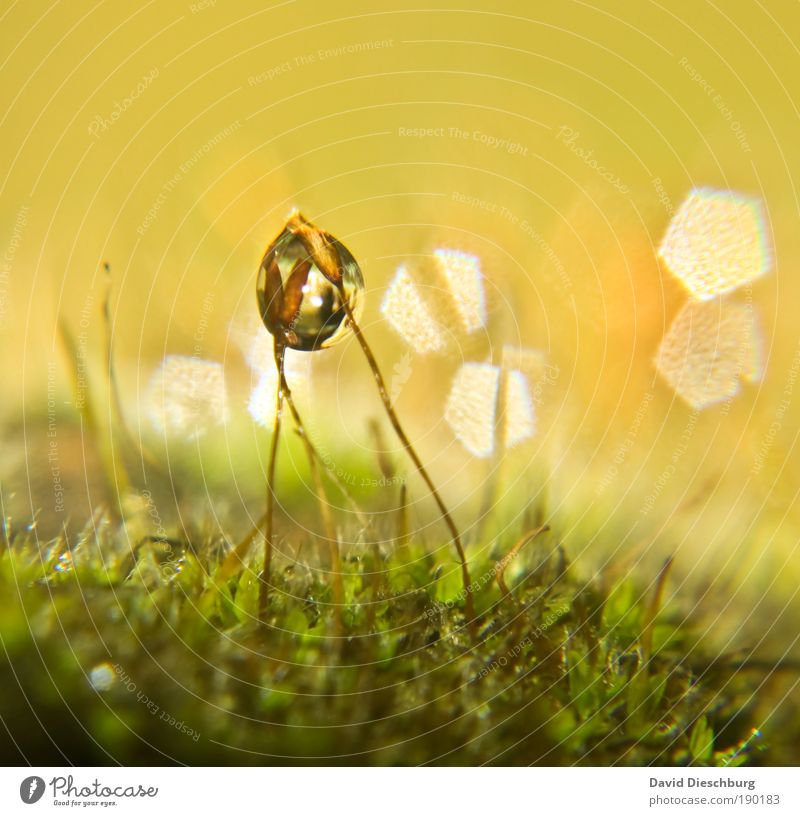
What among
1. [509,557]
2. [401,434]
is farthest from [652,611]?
[401,434]

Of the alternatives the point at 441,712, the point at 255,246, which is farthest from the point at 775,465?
the point at 255,246

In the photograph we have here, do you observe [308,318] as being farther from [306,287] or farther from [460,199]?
[460,199]

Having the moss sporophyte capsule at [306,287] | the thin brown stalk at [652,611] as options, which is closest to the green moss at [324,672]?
the thin brown stalk at [652,611]
